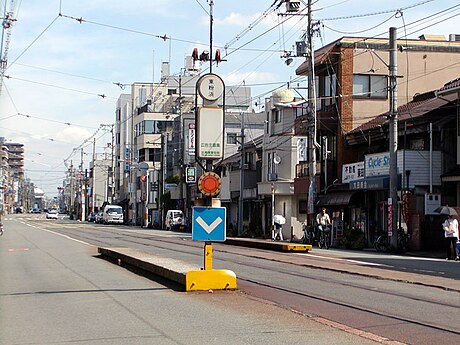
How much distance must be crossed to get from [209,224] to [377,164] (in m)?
24.1

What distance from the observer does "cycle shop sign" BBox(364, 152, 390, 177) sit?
119 ft

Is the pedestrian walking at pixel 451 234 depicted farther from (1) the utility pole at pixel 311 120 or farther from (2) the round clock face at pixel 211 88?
(2) the round clock face at pixel 211 88

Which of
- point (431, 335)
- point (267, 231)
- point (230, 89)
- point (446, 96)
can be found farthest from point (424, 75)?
point (230, 89)

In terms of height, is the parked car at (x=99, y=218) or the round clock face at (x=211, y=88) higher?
the round clock face at (x=211, y=88)

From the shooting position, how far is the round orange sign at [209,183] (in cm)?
1475

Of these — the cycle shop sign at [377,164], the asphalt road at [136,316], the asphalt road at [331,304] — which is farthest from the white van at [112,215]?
the asphalt road at [136,316]

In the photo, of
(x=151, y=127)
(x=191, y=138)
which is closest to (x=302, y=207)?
(x=191, y=138)

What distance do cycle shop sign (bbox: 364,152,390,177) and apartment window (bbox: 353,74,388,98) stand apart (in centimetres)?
762

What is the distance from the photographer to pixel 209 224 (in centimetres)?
1482

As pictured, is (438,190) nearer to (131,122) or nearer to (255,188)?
(255,188)

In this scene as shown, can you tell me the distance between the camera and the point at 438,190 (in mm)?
34812

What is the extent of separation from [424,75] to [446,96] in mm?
12005

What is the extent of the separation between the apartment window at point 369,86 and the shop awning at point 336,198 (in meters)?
6.70

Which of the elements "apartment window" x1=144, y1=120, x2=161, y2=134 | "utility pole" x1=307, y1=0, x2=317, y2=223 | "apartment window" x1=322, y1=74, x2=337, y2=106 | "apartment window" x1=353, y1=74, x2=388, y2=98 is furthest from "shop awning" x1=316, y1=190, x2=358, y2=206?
"apartment window" x1=144, y1=120, x2=161, y2=134
